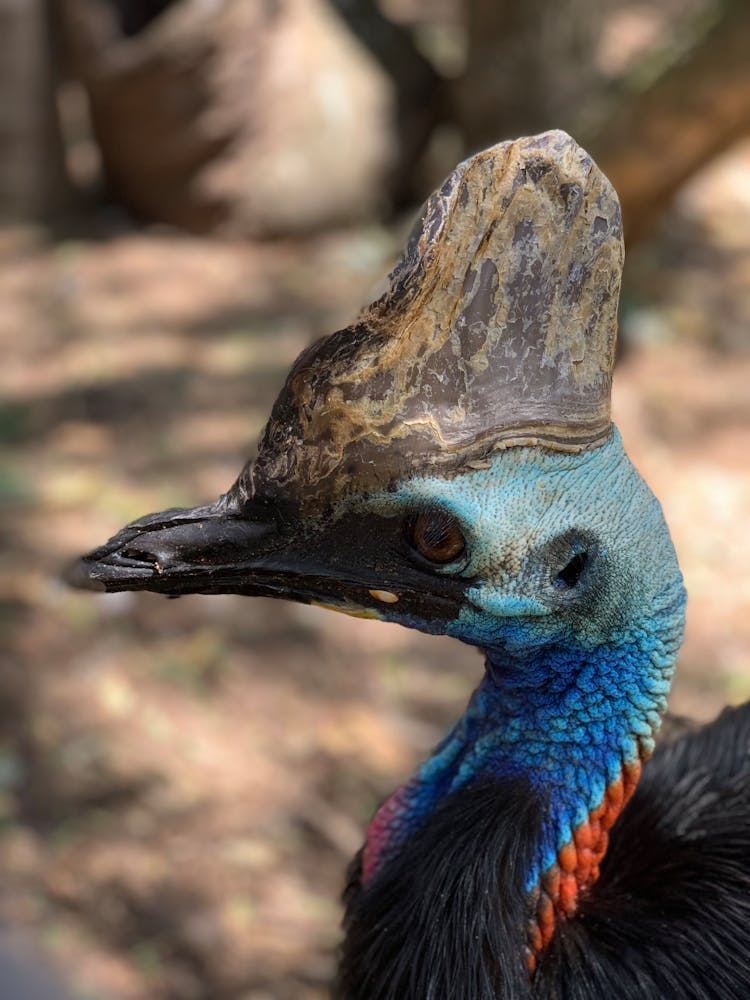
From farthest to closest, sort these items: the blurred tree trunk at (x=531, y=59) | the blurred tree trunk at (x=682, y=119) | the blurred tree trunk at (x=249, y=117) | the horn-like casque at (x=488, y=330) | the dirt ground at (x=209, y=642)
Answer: the blurred tree trunk at (x=249, y=117), the blurred tree trunk at (x=531, y=59), the blurred tree trunk at (x=682, y=119), the dirt ground at (x=209, y=642), the horn-like casque at (x=488, y=330)

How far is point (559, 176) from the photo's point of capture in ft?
4.38

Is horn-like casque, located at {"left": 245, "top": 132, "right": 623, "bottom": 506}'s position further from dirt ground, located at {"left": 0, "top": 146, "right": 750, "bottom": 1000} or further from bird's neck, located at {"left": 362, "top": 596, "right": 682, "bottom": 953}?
dirt ground, located at {"left": 0, "top": 146, "right": 750, "bottom": 1000}

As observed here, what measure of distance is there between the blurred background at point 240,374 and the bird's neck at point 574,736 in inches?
59.2

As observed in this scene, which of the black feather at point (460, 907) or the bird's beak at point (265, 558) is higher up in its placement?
the bird's beak at point (265, 558)

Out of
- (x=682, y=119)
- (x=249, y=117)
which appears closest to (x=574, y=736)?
(x=682, y=119)

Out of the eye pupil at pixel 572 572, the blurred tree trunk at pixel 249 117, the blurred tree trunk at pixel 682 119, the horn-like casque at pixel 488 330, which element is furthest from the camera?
the blurred tree trunk at pixel 249 117

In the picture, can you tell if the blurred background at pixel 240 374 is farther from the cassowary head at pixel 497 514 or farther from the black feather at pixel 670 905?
the cassowary head at pixel 497 514

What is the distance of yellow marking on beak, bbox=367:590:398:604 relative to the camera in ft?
5.00

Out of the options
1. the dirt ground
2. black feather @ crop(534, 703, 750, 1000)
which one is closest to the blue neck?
black feather @ crop(534, 703, 750, 1000)

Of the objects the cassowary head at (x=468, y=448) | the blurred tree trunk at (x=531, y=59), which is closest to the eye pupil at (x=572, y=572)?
the cassowary head at (x=468, y=448)

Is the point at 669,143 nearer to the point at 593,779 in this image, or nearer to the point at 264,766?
the point at 264,766

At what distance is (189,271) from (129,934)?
3062 millimetres

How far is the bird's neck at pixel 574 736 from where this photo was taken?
1542mm

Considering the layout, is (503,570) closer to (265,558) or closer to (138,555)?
(265,558)
